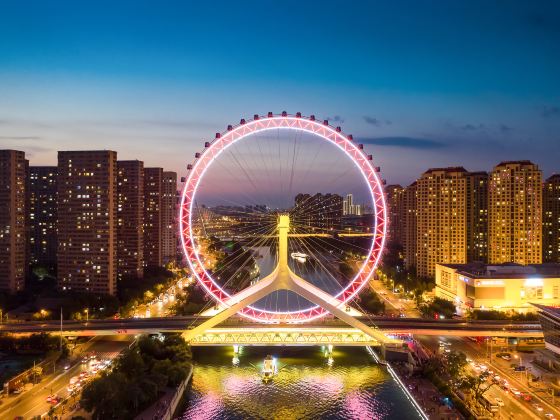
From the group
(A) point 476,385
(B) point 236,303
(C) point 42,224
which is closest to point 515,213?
(A) point 476,385

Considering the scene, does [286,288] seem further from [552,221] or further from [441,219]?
[552,221]

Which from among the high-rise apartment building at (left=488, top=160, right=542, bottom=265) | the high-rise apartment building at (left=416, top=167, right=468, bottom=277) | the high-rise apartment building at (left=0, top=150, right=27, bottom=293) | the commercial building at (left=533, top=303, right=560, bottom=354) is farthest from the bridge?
the high-rise apartment building at (left=416, top=167, right=468, bottom=277)

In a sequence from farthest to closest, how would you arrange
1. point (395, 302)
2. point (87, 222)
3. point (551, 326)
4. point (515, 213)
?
point (515, 213)
point (395, 302)
point (87, 222)
point (551, 326)

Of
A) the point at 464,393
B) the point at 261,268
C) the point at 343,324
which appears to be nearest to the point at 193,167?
the point at 343,324

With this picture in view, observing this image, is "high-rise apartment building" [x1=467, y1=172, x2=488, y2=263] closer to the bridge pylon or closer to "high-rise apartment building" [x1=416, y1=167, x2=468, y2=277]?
"high-rise apartment building" [x1=416, y1=167, x2=468, y2=277]

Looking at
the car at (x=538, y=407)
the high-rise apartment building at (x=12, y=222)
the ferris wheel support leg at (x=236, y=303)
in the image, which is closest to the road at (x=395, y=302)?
the ferris wheel support leg at (x=236, y=303)

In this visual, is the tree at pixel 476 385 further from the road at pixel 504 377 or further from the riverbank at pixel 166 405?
the riverbank at pixel 166 405

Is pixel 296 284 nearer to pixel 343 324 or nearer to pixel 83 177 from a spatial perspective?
pixel 343 324
